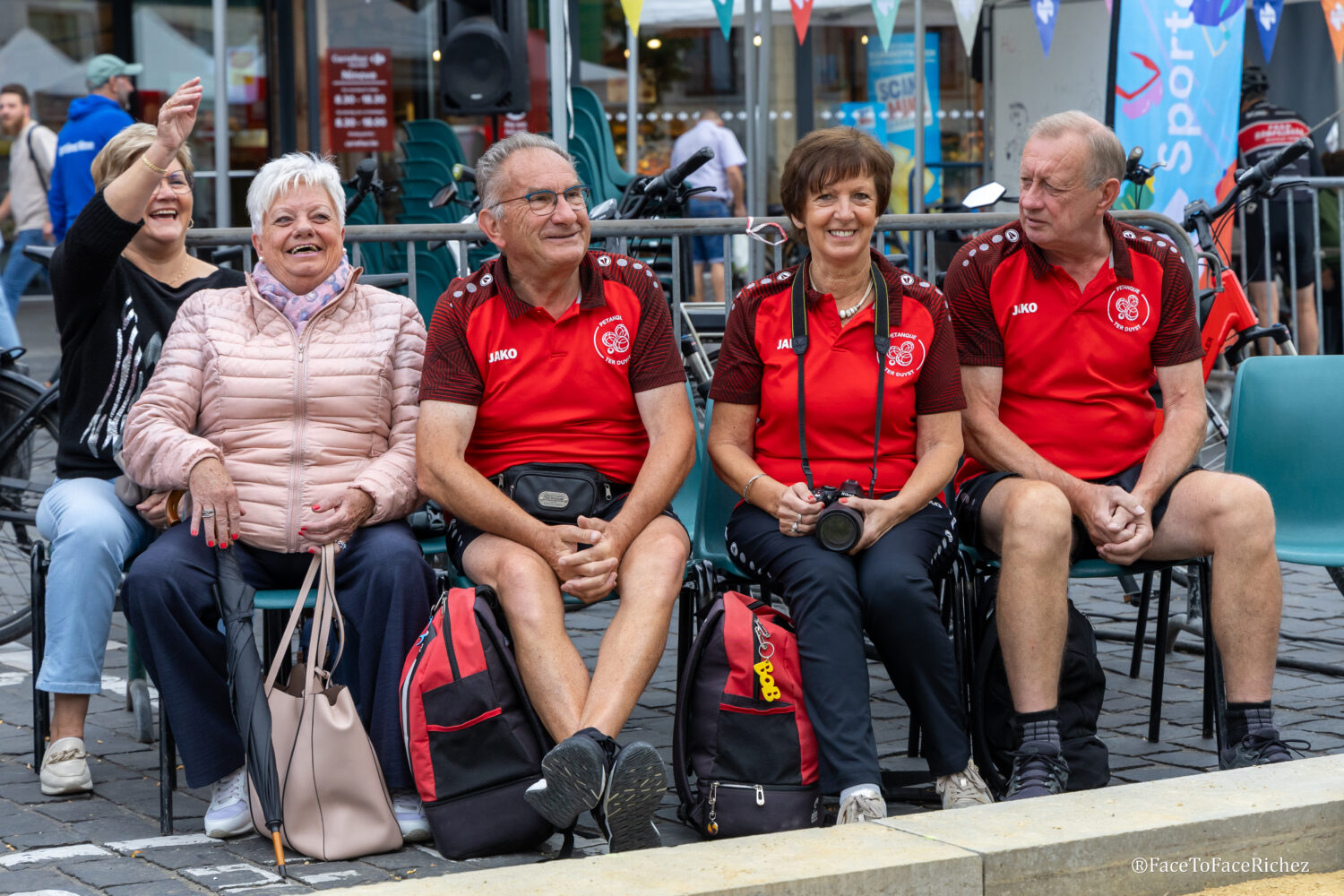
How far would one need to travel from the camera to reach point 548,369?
4.06 metres

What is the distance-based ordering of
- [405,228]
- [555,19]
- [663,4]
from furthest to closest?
[663,4]
[555,19]
[405,228]

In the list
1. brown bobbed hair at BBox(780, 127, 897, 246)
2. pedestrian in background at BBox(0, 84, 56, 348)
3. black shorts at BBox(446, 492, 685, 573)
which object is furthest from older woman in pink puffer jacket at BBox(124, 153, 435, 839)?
pedestrian in background at BBox(0, 84, 56, 348)

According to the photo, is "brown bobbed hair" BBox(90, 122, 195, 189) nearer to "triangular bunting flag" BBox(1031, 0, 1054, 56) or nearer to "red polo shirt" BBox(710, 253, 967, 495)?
"red polo shirt" BBox(710, 253, 967, 495)

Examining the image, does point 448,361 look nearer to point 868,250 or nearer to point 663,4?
point 868,250

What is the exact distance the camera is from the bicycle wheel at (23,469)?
5.33 metres

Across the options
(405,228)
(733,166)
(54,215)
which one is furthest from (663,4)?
(405,228)

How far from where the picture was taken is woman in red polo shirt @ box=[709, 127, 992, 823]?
3729mm

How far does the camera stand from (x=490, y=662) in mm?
3633

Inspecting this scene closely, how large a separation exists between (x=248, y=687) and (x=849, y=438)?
157cm

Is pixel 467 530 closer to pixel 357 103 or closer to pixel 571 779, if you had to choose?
pixel 571 779

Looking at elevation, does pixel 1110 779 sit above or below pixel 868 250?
below

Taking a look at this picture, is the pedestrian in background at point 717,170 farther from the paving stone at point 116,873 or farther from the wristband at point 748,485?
the paving stone at point 116,873

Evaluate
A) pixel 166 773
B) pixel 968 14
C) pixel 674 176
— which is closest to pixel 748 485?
pixel 166 773

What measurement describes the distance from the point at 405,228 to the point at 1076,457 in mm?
2101
